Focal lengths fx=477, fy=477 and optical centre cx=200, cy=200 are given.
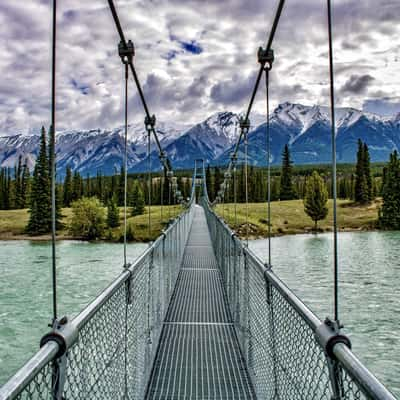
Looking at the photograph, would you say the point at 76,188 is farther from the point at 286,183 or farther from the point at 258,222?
the point at 258,222

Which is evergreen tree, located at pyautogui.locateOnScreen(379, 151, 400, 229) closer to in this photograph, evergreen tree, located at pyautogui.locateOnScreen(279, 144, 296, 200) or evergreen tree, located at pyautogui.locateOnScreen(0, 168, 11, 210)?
evergreen tree, located at pyautogui.locateOnScreen(279, 144, 296, 200)

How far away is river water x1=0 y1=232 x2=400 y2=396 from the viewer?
9.66m

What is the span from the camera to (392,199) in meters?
42.7

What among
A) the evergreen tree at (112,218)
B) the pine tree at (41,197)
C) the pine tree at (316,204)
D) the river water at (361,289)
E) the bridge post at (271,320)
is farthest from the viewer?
the pine tree at (316,204)

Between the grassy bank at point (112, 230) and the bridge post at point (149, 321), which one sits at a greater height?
the bridge post at point (149, 321)

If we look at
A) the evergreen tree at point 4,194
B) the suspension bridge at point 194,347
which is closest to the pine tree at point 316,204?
the evergreen tree at point 4,194

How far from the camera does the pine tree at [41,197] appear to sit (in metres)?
37.1

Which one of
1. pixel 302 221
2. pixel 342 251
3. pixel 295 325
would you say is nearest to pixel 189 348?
pixel 295 325

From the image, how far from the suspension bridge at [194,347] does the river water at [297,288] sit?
473cm

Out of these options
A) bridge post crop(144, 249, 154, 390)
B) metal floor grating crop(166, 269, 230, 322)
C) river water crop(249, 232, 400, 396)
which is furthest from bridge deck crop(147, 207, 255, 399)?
river water crop(249, 232, 400, 396)

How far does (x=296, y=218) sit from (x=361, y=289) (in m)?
28.5

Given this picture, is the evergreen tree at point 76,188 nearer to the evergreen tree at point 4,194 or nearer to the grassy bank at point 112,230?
the evergreen tree at point 4,194

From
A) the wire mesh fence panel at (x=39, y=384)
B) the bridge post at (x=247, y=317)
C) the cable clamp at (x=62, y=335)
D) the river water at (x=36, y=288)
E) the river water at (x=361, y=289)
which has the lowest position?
the river water at (x=36, y=288)

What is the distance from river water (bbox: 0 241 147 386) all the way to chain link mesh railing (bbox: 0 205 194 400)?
253 inches
